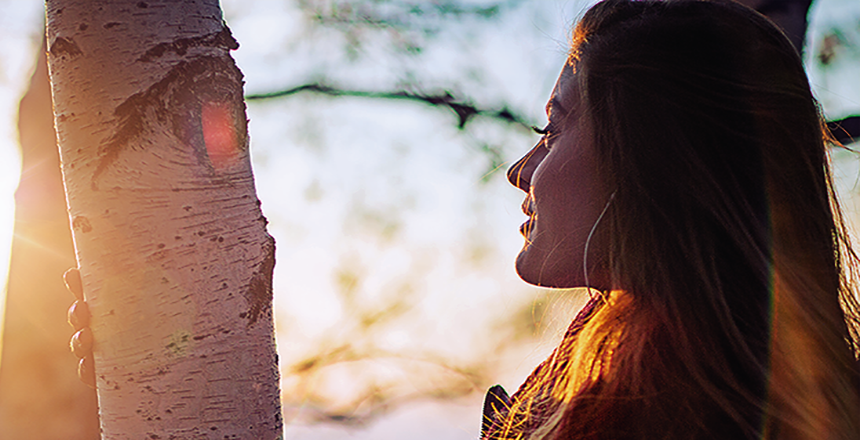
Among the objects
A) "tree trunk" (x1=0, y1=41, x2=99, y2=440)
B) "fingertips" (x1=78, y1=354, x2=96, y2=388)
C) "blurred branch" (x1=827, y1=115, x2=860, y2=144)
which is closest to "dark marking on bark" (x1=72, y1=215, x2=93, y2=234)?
"fingertips" (x1=78, y1=354, x2=96, y2=388)

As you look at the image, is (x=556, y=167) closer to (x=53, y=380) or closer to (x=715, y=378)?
(x=715, y=378)

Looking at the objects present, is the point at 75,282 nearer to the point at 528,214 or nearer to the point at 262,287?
the point at 262,287

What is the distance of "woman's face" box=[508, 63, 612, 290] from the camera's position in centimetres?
103

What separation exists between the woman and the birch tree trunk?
0.69m

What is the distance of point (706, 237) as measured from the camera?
902mm

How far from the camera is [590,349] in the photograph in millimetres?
1067

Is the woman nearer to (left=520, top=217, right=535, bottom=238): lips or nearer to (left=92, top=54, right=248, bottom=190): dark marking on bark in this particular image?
(left=520, top=217, right=535, bottom=238): lips

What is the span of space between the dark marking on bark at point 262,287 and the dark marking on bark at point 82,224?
294 mm

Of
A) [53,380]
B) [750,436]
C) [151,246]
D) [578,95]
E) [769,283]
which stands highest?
[53,380]

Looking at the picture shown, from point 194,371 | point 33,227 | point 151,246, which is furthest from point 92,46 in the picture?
point 33,227

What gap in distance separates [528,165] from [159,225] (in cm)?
84

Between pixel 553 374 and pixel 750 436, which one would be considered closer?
pixel 750 436

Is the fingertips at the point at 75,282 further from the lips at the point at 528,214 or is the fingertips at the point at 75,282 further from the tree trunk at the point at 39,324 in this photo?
the tree trunk at the point at 39,324

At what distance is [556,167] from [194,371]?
0.84m
